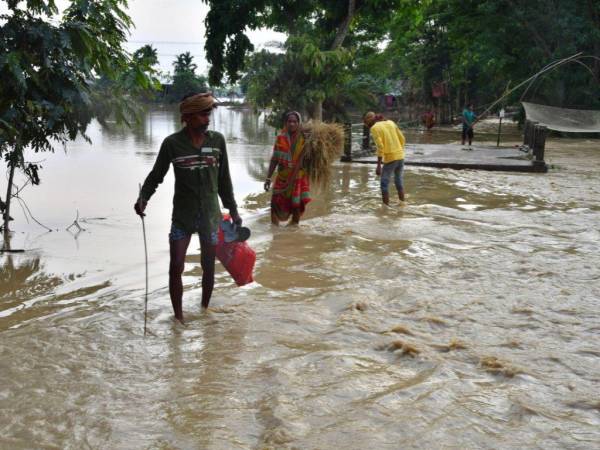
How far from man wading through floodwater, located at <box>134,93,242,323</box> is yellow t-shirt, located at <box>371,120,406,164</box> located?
492 centimetres

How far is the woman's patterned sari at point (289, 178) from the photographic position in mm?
7801

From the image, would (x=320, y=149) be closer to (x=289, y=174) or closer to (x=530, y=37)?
(x=289, y=174)

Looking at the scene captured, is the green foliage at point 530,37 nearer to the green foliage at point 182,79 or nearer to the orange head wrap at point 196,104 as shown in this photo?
the orange head wrap at point 196,104

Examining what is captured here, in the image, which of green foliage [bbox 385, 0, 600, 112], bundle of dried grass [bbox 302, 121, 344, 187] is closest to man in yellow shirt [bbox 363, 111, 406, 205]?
bundle of dried grass [bbox 302, 121, 344, 187]

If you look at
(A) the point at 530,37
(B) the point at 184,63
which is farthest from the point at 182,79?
(A) the point at 530,37

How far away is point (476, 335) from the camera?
4.40 m

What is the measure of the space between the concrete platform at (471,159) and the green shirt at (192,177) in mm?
11222

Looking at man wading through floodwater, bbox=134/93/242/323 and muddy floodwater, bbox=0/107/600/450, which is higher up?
man wading through floodwater, bbox=134/93/242/323

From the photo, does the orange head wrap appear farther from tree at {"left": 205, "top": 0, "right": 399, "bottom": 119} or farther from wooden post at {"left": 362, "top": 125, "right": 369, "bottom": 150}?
wooden post at {"left": 362, "top": 125, "right": 369, "bottom": 150}

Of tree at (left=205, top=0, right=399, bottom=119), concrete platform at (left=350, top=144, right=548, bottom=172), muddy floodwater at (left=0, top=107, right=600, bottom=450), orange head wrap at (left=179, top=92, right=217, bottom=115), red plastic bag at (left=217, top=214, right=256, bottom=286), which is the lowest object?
muddy floodwater at (left=0, top=107, right=600, bottom=450)

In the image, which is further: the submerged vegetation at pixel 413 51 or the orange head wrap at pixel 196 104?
the submerged vegetation at pixel 413 51

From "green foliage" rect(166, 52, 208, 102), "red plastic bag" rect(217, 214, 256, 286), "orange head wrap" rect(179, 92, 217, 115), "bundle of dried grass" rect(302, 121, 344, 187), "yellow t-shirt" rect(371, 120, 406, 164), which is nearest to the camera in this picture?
"orange head wrap" rect(179, 92, 217, 115)

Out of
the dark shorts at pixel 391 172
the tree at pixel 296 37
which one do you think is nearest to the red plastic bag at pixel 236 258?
the dark shorts at pixel 391 172

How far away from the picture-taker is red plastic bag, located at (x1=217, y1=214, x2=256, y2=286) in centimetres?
498
